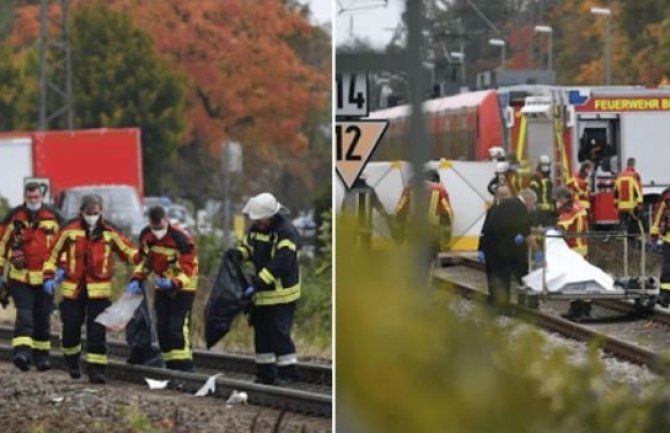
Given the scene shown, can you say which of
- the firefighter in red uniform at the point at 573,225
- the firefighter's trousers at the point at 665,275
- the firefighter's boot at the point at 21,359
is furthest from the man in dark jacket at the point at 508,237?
the firefighter's boot at the point at 21,359

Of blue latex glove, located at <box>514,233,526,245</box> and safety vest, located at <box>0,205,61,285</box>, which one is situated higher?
blue latex glove, located at <box>514,233,526,245</box>

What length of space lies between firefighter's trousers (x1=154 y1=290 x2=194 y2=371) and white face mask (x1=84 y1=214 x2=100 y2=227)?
891 mm

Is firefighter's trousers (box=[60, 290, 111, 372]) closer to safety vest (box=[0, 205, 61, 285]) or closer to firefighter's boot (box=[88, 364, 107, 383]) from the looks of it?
firefighter's boot (box=[88, 364, 107, 383])

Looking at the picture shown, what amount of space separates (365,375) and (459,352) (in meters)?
0.26

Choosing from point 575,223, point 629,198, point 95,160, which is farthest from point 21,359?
point 95,160

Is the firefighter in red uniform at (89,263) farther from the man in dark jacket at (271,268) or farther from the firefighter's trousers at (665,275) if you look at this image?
the firefighter's trousers at (665,275)

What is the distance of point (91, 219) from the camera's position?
15148mm

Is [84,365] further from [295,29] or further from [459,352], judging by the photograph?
[295,29]

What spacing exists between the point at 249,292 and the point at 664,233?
14.6 feet

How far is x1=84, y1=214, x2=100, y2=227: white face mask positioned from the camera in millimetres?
15109

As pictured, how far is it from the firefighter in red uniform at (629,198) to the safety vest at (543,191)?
14.7 inches

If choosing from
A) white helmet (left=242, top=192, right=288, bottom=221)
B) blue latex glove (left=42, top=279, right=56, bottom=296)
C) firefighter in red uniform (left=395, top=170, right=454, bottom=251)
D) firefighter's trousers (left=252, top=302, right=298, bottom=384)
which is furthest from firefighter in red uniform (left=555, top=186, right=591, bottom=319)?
blue latex glove (left=42, top=279, right=56, bottom=296)

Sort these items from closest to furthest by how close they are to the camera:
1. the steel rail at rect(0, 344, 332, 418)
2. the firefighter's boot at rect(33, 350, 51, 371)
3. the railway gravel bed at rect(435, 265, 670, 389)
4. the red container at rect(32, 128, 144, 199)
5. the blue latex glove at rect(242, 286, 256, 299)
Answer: the railway gravel bed at rect(435, 265, 670, 389), the steel rail at rect(0, 344, 332, 418), the blue latex glove at rect(242, 286, 256, 299), the firefighter's boot at rect(33, 350, 51, 371), the red container at rect(32, 128, 144, 199)

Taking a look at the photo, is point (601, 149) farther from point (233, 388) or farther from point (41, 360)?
point (41, 360)
